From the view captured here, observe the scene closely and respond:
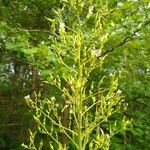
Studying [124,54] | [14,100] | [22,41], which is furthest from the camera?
[14,100]

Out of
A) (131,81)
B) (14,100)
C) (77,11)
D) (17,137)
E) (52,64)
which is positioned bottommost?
(17,137)

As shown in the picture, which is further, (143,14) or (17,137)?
(17,137)

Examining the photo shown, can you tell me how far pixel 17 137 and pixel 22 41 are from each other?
7.48 metres

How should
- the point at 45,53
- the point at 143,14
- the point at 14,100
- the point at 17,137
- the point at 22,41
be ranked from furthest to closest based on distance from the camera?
the point at 17,137, the point at 14,100, the point at 143,14, the point at 22,41, the point at 45,53

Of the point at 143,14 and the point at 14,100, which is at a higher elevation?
the point at 143,14

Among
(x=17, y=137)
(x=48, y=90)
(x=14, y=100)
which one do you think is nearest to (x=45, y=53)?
(x=48, y=90)

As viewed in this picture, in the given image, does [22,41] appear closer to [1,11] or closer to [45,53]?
[45,53]

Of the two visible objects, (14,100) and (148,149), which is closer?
(148,149)

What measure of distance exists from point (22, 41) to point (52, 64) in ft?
1.93

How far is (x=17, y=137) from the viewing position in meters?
13.3

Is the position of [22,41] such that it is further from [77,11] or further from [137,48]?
[77,11]

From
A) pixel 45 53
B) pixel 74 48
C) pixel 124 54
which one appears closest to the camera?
pixel 74 48

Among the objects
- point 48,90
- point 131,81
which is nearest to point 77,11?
point 131,81

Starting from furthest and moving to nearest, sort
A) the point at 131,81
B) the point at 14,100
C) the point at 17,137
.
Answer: the point at 17,137, the point at 14,100, the point at 131,81
